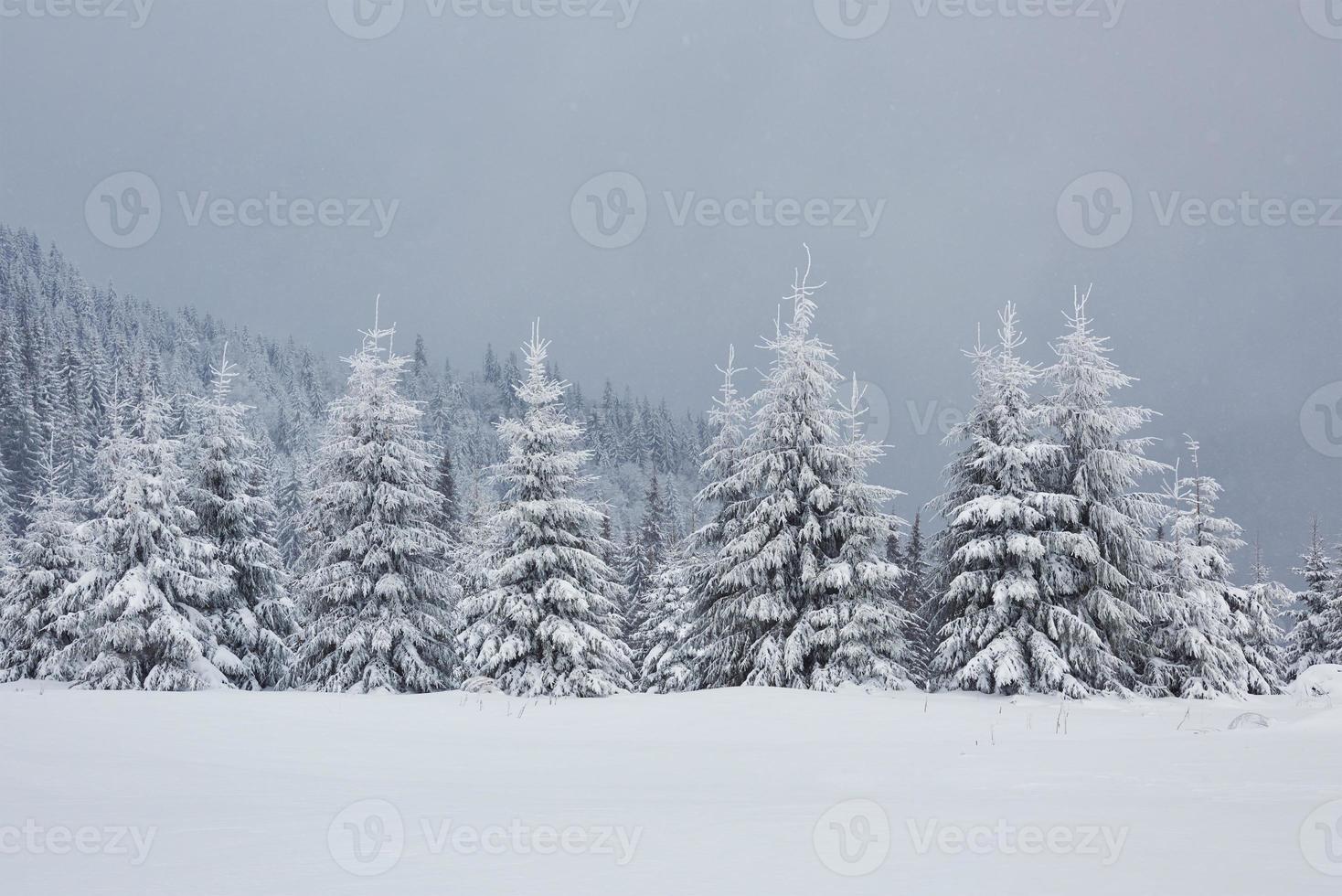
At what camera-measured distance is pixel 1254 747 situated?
681 centimetres

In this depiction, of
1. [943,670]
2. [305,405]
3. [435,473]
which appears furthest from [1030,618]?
[305,405]

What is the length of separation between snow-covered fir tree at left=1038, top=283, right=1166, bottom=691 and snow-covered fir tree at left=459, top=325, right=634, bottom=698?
1127 centimetres

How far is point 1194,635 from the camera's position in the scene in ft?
65.5

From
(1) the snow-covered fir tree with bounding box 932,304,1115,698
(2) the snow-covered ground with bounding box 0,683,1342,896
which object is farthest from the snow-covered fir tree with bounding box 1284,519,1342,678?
(2) the snow-covered ground with bounding box 0,683,1342,896

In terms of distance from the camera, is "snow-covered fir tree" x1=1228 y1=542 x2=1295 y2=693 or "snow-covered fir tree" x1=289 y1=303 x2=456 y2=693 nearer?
"snow-covered fir tree" x1=289 y1=303 x2=456 y2=693

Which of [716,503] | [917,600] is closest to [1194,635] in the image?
[716,503]

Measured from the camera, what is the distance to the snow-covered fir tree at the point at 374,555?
68.5 ft

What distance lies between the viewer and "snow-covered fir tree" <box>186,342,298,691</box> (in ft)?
79.5

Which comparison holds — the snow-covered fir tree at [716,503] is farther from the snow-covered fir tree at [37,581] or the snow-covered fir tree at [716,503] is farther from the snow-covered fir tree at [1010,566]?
the snow-covered fir tree at [37,581]

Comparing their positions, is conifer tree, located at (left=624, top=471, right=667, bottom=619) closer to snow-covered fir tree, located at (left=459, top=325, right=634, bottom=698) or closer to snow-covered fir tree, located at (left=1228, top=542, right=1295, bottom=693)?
snow-covered fir tree, located at (left=459, top=325, right=634, bottom=698)

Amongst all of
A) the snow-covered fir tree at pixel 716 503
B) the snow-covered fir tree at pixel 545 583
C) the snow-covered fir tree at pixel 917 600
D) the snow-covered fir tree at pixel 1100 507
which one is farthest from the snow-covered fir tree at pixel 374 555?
the snow-covered fir tree at pixel 1100 507

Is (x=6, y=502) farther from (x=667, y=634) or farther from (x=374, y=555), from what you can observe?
(x=374, y=555)

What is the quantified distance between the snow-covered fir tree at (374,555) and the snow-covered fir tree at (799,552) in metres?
7.68

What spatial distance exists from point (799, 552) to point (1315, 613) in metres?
32.2
